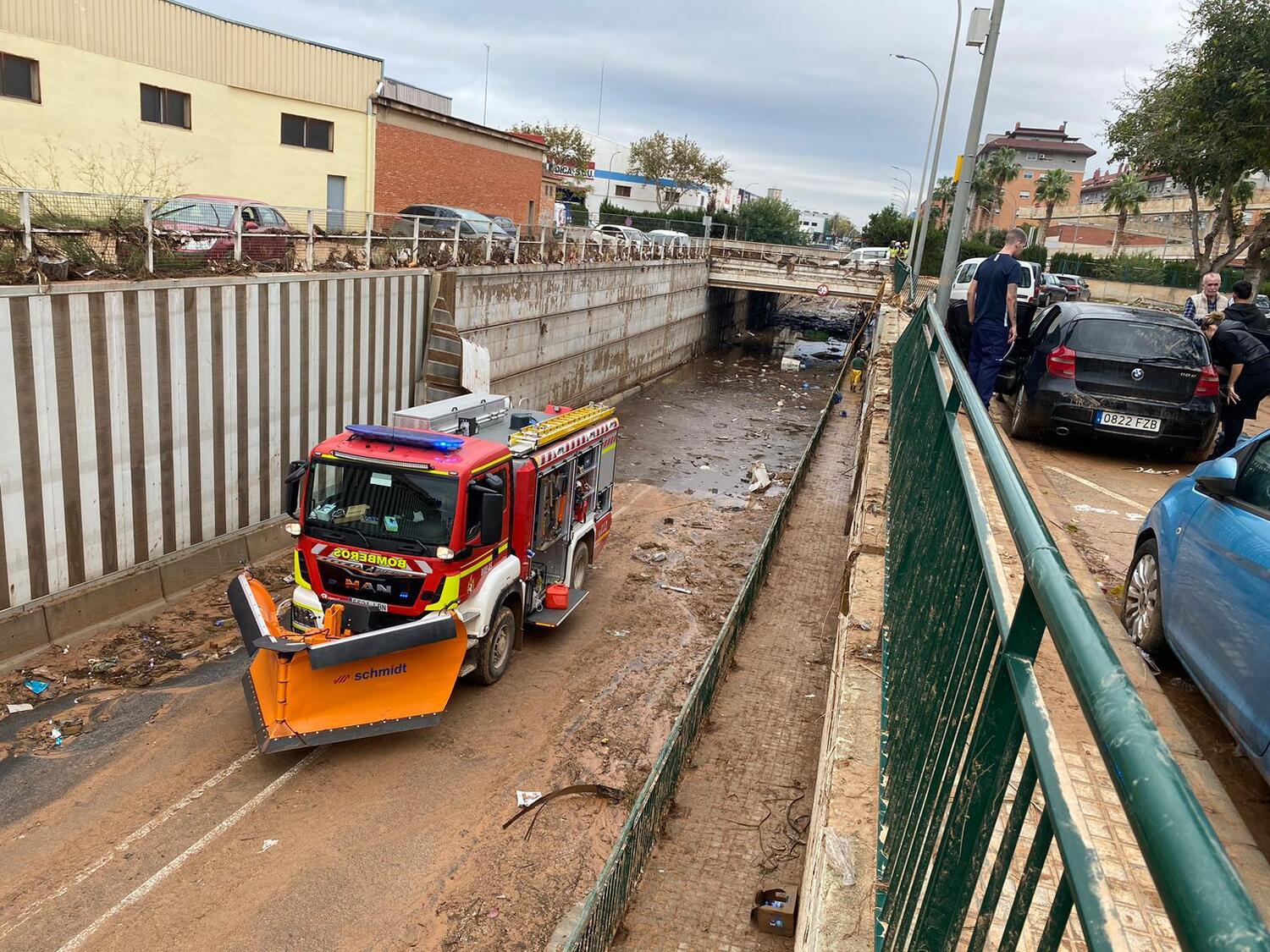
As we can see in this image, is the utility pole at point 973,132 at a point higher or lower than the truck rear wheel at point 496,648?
higher

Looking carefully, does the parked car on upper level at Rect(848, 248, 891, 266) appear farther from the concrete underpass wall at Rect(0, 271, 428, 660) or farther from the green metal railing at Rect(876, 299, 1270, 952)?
the green metal railing at Rect(876, 299, 1270, 952)

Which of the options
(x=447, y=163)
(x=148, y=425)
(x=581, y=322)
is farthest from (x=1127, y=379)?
(x=447, y=163)

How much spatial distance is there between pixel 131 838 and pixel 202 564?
5.73 meters

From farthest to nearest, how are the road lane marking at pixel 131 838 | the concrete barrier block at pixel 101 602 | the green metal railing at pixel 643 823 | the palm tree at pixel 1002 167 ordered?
the palm tree at pixel 1002 167
the concrete barrier block at pixel 101 602
the road lane marking at pixel 131 838
the green metal railing at pixel 643 823

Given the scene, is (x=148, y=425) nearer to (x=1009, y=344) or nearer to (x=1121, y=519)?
(x=1009, y=344)

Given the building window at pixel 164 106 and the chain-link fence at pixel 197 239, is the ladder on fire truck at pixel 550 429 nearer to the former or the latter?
the chain-link fence at pixel 197 239

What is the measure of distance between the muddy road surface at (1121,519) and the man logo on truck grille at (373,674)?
5.89 meters

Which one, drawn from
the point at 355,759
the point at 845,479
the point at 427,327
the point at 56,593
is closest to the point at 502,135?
the point at 427,327

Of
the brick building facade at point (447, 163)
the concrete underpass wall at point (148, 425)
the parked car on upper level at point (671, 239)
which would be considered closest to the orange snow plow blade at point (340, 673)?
the concrete underpass wall at point (148, 425)

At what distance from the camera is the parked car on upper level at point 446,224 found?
1814cm

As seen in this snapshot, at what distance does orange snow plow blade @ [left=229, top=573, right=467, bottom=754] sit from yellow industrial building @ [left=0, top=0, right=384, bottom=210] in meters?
12.1

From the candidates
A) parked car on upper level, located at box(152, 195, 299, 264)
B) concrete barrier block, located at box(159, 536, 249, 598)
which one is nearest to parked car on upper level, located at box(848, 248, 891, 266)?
parked car on upper level, located at box(152, 195, 299, 264)

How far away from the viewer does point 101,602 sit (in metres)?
11.0

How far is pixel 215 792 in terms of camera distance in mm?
8133
